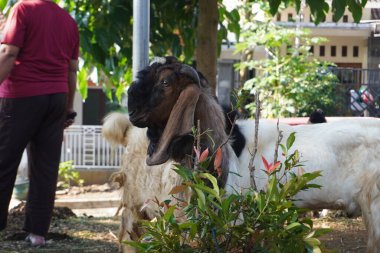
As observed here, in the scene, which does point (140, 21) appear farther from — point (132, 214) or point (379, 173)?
point (379, 173)

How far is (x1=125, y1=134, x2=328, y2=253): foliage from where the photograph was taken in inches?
115

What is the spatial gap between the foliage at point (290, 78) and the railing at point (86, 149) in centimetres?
589

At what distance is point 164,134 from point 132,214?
5.00 ft

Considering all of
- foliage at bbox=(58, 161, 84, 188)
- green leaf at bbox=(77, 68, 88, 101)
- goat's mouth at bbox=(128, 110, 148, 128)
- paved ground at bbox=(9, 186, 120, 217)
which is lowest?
paved ground at bbox=(9, 186, 120, 217)

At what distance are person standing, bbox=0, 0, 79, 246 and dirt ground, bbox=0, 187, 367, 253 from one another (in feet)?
0.51

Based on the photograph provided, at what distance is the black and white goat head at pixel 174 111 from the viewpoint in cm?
412

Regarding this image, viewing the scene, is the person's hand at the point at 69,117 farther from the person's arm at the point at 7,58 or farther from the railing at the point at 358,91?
the railing at the point at 358,91

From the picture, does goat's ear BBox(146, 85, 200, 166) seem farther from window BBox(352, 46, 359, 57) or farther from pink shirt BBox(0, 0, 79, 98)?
window BBox(352, 46, 359, 57)

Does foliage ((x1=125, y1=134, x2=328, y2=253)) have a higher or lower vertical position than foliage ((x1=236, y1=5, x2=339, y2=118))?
lower

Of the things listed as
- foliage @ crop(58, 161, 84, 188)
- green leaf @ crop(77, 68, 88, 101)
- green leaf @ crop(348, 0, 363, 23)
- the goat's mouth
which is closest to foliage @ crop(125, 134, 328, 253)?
the goat's mouth

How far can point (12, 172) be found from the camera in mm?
5809

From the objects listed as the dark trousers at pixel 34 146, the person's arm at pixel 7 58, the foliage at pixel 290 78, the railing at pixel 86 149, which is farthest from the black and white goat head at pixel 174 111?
the railing at pixel 86 149

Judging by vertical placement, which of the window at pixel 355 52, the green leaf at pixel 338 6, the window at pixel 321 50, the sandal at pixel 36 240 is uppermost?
the window at pixel 321 50

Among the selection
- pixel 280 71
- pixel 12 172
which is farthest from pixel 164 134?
pixel 280 71
